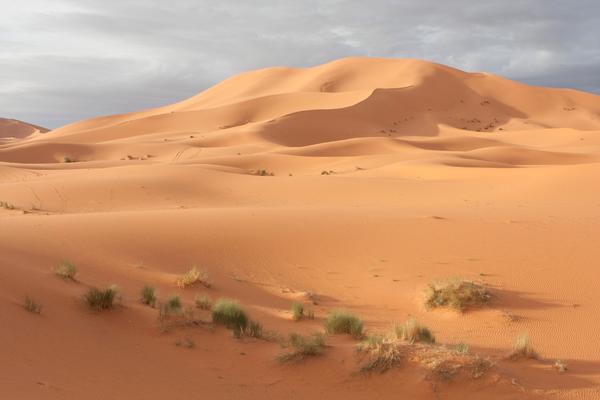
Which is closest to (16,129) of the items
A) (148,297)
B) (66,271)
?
(66,271)

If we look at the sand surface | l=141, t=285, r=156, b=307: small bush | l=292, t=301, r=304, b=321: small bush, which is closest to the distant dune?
the sand surface

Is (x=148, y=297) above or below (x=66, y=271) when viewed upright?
below

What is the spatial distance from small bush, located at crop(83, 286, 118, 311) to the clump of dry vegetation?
4932 mm

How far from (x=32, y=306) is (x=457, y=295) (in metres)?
6.15

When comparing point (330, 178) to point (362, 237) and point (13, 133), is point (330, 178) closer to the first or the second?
point (362, 237)

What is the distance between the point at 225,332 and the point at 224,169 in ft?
77.4

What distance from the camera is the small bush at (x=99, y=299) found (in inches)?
309

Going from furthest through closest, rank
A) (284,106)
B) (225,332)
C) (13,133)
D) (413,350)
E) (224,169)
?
(13,133) < (284,106) < (224,169) < (225,332) < (413,350)

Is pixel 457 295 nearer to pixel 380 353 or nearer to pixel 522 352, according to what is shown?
pixel 522 352

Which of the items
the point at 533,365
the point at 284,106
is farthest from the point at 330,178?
the point at 284,106

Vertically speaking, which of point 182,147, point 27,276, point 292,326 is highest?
point 182,147

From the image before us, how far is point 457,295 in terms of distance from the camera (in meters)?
9.91

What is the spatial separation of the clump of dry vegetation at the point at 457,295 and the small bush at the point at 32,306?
228 inches

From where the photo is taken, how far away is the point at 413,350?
684 centimetres
